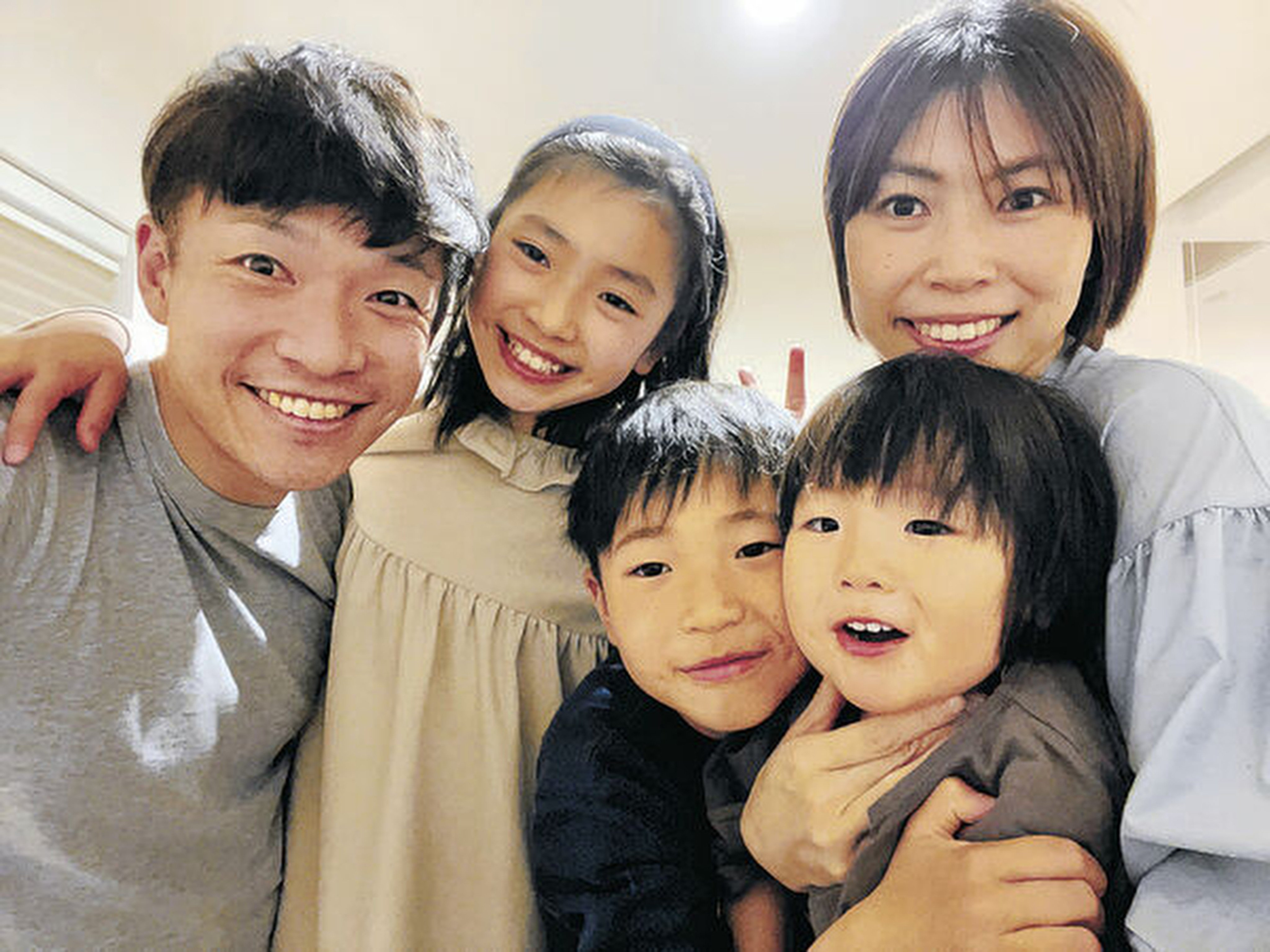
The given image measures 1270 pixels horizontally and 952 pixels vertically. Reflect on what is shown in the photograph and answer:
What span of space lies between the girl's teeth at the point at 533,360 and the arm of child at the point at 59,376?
1.17ft

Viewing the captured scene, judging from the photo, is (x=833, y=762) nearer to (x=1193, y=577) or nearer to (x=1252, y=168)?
(x=1193, y=577)

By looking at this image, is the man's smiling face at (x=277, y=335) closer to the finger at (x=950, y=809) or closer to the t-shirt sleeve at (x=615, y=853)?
the t-shirt sleeve at (x=615, y=853)

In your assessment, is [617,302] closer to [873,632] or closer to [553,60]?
[873,632]

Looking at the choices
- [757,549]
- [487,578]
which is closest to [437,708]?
[487,578]

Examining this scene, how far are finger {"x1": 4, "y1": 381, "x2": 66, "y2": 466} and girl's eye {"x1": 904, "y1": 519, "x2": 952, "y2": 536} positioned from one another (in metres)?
0.65

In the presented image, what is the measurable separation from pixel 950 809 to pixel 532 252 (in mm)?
664

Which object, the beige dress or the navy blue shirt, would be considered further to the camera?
the beige dress

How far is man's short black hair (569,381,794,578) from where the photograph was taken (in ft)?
2.67

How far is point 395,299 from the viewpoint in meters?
0.90

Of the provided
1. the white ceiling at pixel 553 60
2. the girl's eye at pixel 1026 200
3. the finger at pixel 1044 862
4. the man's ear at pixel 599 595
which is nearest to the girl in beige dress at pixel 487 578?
the man's ear at pixel 599 595

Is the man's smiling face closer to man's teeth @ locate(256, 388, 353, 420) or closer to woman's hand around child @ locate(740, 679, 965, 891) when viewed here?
man's teeth @ locate(256, 388, 353, 420)

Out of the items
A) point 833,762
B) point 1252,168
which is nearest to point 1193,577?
point 833,762

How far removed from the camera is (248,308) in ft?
2.73

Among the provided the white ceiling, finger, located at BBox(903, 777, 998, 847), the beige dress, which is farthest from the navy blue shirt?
the white ceiling
